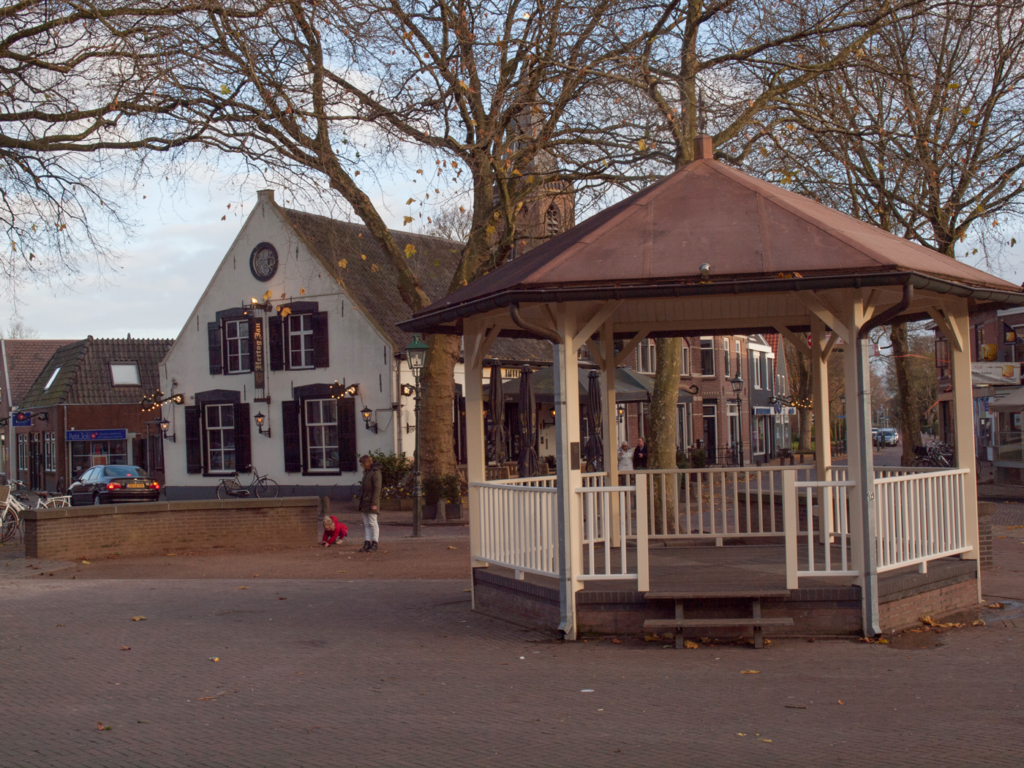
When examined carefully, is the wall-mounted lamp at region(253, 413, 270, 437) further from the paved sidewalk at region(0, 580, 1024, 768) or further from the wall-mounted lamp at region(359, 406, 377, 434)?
the paved sidewalk at region(0, 580, 1024, 768)

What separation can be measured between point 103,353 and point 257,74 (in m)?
36.1

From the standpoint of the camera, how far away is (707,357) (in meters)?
49.0

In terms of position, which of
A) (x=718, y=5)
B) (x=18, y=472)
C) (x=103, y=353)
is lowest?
(x=18, y=472)

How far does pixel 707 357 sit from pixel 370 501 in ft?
112

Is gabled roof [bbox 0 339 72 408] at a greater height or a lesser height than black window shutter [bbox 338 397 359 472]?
greater

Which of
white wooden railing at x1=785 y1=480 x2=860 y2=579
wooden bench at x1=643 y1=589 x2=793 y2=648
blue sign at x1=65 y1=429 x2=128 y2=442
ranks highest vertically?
blue sign at x1=65 y1=429 x2=128 y2=442

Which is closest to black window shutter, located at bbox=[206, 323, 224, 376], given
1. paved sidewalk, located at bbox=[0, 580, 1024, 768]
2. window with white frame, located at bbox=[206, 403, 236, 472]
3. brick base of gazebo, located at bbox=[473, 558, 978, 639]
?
window with white frame, located at bbox=[206, 403, 236, 472]

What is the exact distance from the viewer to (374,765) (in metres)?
5.68

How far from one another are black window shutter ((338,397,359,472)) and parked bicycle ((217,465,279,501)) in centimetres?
233

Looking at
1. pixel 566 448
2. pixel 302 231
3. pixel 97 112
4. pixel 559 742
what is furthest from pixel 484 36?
pixel 302 231

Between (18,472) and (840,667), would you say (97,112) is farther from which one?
(18,472)

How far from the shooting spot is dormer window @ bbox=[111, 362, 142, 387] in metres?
47.7

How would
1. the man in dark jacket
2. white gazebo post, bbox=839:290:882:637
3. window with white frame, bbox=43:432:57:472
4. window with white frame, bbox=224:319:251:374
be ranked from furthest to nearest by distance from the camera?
1. window with white frame, bbox=43:432:57:472
2. window with white frame, bbox=224:319:251:374
3. the man in dark jacket
4. white gazebo post, bbox=839:290:882:637

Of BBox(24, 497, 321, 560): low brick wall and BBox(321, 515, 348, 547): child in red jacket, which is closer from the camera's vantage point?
BBox(24, 497, 321, 560): low brick wall
